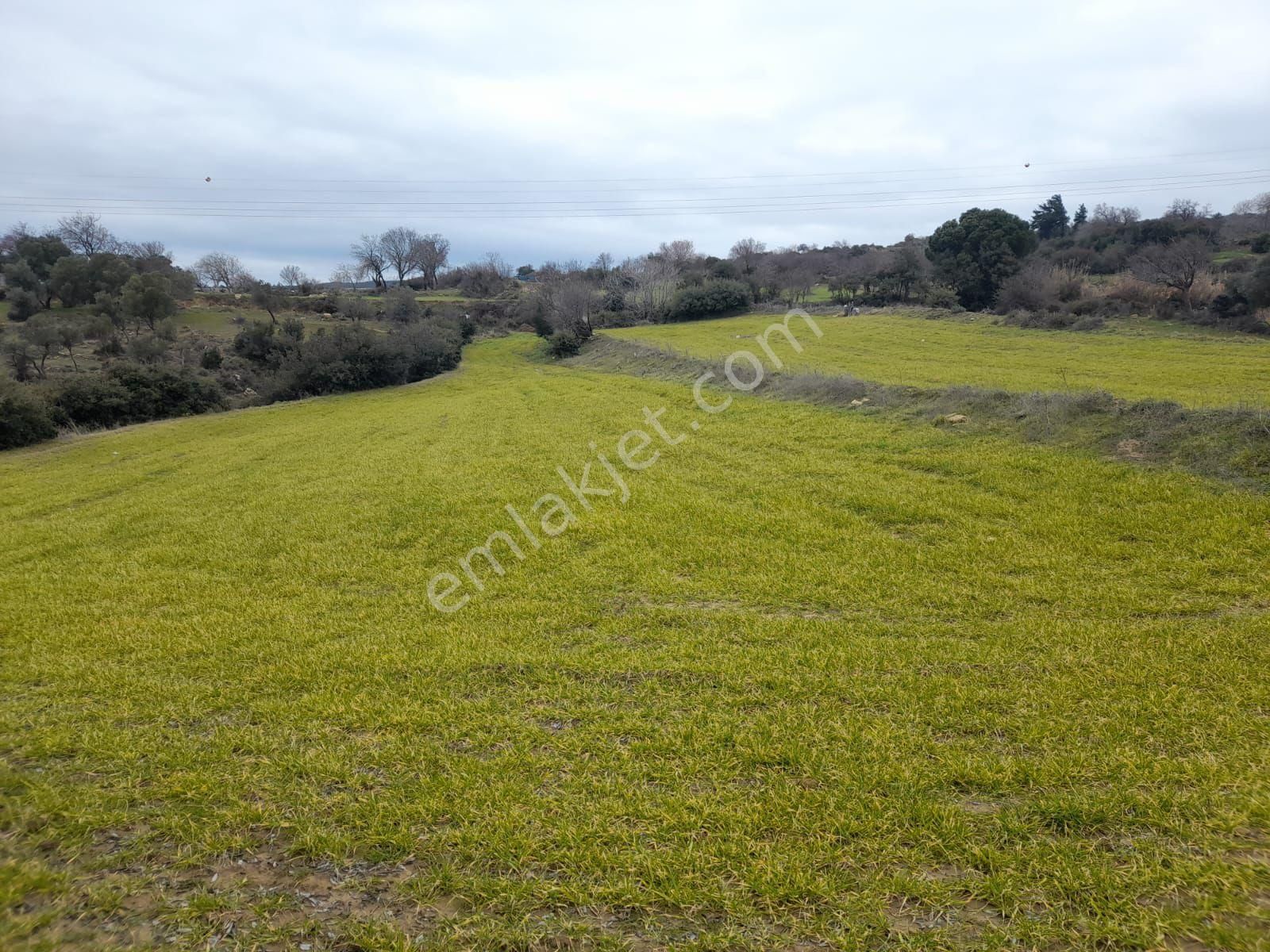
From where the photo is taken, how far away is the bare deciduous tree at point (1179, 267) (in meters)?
36.3

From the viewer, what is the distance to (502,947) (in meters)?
2.69

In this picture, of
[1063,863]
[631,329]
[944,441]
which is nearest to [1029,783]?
[1063,863]

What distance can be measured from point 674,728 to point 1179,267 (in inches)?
1969

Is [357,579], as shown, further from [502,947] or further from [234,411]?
[234,411]

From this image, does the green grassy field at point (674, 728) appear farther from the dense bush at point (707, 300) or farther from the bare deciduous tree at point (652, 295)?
the bare deciduous tree at point (652, 295)

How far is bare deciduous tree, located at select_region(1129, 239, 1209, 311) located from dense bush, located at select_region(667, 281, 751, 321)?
1203 inches

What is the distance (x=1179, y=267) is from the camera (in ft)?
123

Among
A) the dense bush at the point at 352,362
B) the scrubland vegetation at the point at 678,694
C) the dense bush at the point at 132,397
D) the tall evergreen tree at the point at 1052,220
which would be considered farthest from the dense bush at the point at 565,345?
the tall evergreen tree at the point at 1052,220

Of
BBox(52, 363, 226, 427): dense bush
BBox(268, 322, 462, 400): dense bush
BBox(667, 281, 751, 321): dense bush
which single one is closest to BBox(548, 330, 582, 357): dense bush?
BBox(268, 322, 462, 400): dense bush

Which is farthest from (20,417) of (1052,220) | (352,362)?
→ (1052,220)

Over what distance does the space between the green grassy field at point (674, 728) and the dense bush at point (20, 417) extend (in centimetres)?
1941

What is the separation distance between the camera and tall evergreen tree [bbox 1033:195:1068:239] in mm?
77750

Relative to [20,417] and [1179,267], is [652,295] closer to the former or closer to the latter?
[1179,267]

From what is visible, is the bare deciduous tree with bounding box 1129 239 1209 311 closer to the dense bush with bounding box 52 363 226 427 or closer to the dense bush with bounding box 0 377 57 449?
the dense bush with bounding box 52 363 226 427
